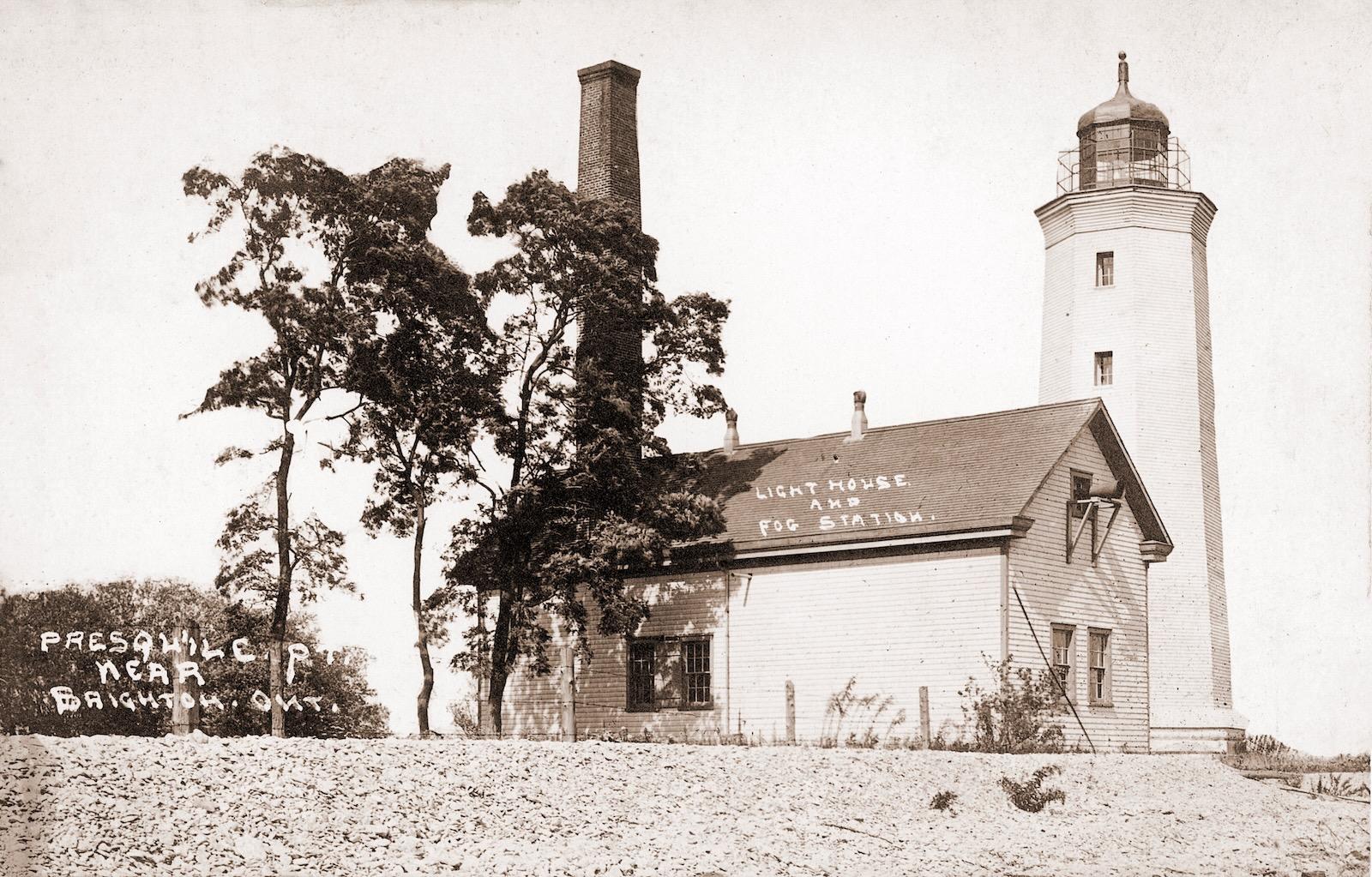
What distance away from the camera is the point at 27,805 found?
12844 mm

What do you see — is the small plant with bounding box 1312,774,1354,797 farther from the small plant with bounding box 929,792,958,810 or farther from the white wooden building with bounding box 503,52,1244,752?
the small plant with bounding box 929,792,958,810

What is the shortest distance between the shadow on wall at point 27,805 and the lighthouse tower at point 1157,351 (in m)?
22.4

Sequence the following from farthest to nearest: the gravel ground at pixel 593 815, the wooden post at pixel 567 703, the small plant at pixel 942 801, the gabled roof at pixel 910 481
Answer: the gabled roof at pixel 910 481, the wooden post at pixel 567 703, the small plant at pixel 942 801, the gravel ground at pixel 593 815

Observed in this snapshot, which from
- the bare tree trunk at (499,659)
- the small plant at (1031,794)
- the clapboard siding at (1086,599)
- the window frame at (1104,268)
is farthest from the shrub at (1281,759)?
the bare tree trunk at (499,659)

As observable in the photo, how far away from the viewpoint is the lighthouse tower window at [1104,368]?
32.8 m

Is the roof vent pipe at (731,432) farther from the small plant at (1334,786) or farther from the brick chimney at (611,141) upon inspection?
the small plant at (1334,786)

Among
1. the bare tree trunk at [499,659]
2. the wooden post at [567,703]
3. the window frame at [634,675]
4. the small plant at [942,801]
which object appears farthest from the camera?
the window frame at [634,675]

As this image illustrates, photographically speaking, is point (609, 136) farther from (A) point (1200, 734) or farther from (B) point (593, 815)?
(B) point (593, 815)

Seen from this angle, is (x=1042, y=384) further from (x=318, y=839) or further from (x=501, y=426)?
(x=318, y=839)

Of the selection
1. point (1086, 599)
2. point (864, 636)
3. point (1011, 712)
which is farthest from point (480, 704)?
point (1086, 599)

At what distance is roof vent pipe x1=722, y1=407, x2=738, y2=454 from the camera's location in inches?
1287

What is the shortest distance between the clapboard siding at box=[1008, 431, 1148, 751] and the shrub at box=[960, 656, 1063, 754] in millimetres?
464

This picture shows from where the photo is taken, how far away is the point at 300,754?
15125 millimetres

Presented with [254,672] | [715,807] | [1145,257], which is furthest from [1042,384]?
[715,807]
